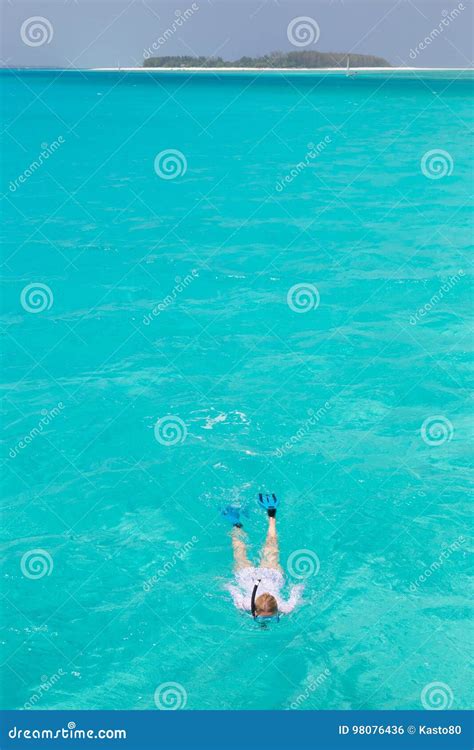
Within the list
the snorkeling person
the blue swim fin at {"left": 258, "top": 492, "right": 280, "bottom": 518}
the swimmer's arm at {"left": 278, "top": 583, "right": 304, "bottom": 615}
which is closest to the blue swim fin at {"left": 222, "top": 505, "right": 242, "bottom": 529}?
the snorkeling person

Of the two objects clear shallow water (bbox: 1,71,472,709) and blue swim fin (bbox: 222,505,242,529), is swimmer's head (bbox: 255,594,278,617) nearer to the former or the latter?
clear shallow water (bbox: 1,71,472,709)

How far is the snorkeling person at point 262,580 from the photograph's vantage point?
11555 mm

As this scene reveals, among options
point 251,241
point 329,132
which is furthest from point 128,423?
point 329,132

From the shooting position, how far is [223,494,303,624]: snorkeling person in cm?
1155

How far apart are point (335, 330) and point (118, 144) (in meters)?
38.4

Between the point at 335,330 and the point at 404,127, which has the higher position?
the point at 404,127

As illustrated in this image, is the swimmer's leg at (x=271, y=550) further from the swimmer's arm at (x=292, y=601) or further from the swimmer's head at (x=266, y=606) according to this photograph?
the swimmer's head at (x=266, y=606)

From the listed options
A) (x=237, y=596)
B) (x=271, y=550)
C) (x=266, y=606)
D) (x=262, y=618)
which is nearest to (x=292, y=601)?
(x=262, y=618)

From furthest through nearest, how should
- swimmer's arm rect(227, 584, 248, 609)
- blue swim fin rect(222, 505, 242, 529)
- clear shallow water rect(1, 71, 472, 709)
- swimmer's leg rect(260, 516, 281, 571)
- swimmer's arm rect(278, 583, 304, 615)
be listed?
blue swim fin rect(222, 505, 242, 529) → swimmer's leg rect(260, 516, 281, 571) → swimmer's arm rect(227, 584, 248, 609) → swimmer's arm rect(278, 583, 304, 615) → clear shallow water rect(1, 71, 472, 709)

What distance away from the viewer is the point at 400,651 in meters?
11.4

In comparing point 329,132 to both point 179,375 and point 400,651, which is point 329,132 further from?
point 400,651

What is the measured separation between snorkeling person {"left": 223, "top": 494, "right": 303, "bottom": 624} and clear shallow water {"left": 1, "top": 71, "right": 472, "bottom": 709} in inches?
9.1

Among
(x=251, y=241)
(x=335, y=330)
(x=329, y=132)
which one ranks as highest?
(x=329, y=132)

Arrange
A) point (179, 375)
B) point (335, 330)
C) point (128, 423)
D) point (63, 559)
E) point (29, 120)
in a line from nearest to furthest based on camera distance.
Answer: point (63, 559)
point (128, 423)
point (179, 375)
point (335, 330)
point (29, 120)
